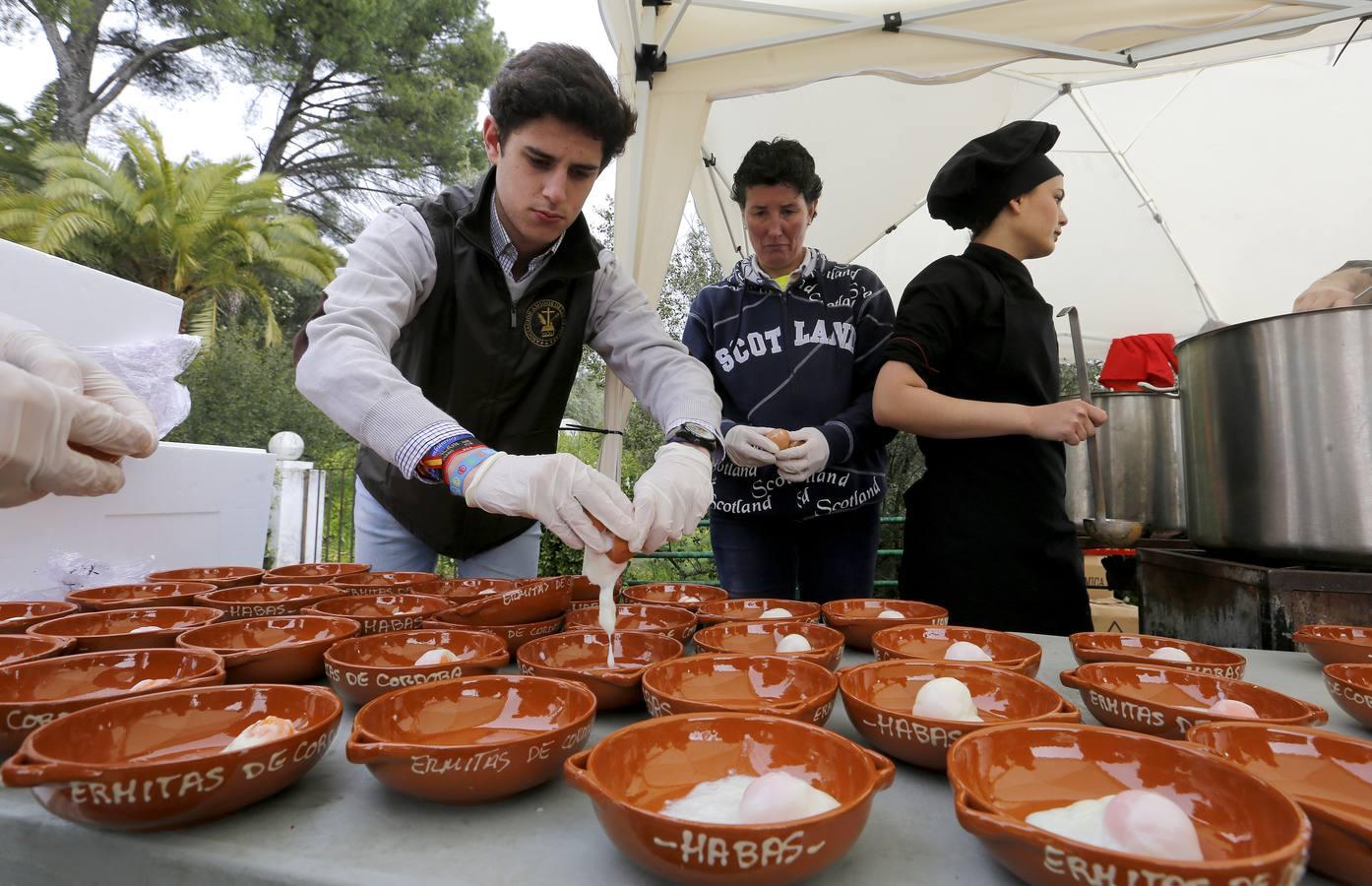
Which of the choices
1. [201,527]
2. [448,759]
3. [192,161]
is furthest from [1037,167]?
[192,161]

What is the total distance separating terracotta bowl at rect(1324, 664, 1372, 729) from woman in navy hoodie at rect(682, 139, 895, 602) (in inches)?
44.7

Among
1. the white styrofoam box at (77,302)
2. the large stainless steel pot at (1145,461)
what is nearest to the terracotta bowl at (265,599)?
the white styrofoam box at (77,302)

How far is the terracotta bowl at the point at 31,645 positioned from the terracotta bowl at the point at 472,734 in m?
0.60

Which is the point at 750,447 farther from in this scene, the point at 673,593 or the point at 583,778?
the point at 583,778

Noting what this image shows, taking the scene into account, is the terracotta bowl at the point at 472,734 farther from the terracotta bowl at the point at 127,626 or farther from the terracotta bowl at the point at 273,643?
the terracotta bowl at the point at 127,626

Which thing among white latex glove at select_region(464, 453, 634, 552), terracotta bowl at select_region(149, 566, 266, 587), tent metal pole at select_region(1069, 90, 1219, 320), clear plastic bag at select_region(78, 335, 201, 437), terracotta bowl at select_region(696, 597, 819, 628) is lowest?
terracotta bowl at select_region(696, 597, 819, 628)

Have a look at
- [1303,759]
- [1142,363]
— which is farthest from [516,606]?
[1142,363]

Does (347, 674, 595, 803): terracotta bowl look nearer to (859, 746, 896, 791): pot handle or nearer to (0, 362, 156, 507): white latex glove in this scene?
(859, 746, 896, 791): pot handle

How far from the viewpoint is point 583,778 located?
63 centimetres

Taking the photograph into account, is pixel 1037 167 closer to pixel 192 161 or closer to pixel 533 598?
pixel 533 598

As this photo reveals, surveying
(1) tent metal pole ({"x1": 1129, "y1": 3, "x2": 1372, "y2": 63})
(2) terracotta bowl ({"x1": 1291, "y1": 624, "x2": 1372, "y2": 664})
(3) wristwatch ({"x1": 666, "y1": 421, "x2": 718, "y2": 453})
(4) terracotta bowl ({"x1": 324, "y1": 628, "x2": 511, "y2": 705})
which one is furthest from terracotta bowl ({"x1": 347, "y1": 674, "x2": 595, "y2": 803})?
(1) tent metal pole ({"x1": 1129, "y1": 3, "x2": 1372, "y2": 63})

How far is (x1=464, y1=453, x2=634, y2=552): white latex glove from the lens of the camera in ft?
4.09

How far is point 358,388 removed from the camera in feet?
4.41

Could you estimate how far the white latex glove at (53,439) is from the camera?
1.03 meters
